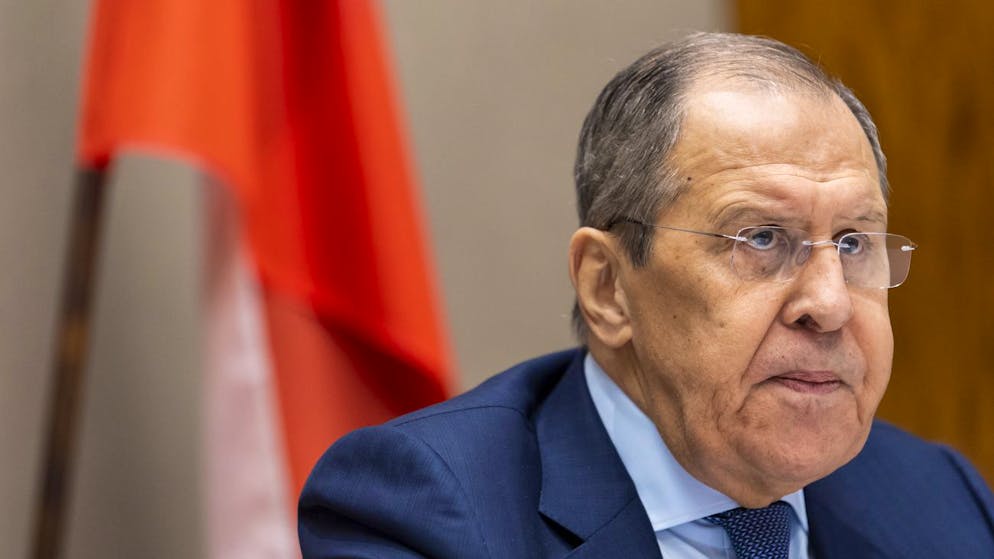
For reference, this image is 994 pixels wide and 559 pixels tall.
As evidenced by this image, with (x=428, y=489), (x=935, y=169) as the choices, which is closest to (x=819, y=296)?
(x=428, y=489)

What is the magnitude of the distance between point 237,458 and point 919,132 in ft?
7.34

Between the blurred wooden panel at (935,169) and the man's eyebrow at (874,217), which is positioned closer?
the man's eyebrow at (874,217)

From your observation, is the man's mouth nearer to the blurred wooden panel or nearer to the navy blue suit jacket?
the navy blue suit jacket

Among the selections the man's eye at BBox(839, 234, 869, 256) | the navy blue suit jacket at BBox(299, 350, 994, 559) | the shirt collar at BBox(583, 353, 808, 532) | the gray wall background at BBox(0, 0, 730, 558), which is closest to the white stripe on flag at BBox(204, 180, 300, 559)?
the gray wall background at BBox(0, 0, 730, 558)

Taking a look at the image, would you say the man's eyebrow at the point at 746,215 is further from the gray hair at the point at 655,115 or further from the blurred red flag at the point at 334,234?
the blurred red flag at the point at 334,234

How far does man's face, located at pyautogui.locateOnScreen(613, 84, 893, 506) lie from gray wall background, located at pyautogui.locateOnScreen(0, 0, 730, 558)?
3.94 feet

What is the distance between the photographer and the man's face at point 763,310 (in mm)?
1639

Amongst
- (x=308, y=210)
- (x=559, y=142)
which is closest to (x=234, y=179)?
(x=308, y=210)

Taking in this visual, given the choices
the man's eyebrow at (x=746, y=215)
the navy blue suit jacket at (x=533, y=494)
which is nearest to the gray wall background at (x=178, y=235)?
the navy blue suit jacket at (x=533, y=494)

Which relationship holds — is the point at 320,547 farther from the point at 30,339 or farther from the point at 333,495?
the point at 30,339

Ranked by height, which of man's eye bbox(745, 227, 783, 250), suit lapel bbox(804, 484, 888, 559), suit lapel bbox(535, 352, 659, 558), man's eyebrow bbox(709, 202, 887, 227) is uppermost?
man's eyebrow bbox(709, 202, 887, 227)

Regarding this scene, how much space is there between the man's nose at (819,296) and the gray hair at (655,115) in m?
0.20

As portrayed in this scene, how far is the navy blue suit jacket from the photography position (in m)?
1.62

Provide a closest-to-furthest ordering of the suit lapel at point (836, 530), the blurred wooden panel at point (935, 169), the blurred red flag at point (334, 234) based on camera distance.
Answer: the suit lapel at point (836, 530) < the blurred red flag at point (334, 234) < the blurred wooden panel at point (935, 169)
